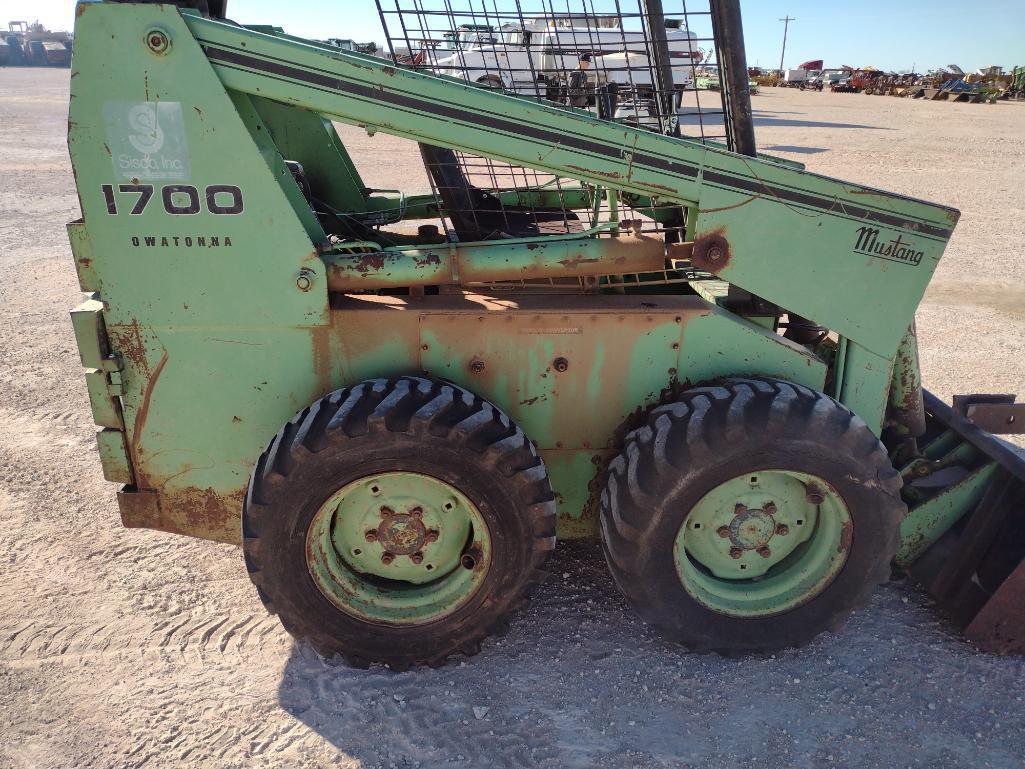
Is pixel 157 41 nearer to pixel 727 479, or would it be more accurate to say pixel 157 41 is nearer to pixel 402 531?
pixel 402 531

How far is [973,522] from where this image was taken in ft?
11.0

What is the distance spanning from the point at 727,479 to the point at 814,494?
37 cm

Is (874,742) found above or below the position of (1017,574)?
below

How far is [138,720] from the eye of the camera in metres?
2.88

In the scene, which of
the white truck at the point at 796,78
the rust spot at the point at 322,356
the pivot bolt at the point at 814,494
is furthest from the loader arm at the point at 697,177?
the white truck at the point at 796,78

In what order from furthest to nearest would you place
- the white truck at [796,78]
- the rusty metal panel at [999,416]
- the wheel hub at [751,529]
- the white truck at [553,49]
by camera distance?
the white truck at [796,78]
the rusty metal panel at [999,416]
the wheel hub at [751,529]
the white truck at [553,49]

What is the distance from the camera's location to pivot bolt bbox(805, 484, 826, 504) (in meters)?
2.99

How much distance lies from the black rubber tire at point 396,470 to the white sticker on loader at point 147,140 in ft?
3.16

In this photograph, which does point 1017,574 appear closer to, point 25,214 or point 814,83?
point 25,214

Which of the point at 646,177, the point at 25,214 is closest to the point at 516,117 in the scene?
the point at 646,177

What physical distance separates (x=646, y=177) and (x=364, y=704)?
2181 millimetres

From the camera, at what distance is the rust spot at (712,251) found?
2.95 m

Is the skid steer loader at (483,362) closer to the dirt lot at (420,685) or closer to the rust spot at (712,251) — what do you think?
the rust spot at (712,251)

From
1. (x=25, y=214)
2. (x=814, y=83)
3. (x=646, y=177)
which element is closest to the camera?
(x=646, y=177)
